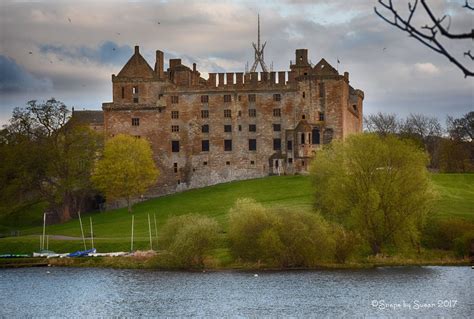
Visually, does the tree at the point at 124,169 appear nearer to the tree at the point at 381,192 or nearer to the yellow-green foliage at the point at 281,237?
the tree at the point at 381,192

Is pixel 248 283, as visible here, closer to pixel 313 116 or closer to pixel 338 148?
pixel 338 148

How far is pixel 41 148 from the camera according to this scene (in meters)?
94.1

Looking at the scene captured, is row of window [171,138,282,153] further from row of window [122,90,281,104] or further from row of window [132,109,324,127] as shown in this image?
row of window [122,90,281,104]

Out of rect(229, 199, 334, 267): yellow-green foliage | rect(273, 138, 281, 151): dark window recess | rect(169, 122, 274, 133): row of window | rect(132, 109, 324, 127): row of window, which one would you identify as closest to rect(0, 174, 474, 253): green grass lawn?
rect(273, 138, 281, 151): dark window recess

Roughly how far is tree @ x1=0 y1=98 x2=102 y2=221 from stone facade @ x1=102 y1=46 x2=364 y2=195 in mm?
8506

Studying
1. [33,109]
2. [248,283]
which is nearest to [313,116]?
[33,109]

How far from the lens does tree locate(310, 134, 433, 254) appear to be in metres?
62.8

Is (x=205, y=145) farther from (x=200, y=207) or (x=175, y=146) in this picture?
(x=200, y=207)

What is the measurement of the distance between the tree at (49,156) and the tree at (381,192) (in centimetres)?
3675

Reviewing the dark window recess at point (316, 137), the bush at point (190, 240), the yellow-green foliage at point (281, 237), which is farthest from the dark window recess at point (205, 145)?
the yellow-green foliage at point (281, 237)

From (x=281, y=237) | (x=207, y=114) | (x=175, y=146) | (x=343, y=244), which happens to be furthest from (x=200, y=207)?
(x=281, y=237)

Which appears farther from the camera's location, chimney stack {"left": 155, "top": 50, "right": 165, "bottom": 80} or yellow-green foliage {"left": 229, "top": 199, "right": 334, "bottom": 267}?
chimney stack {"left": 155, "top": 50, "right": 165, "bottom": 80}

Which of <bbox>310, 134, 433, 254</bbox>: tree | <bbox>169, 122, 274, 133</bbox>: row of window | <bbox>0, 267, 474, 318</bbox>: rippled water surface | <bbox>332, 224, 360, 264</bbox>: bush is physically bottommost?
<bbox>0, 267, 474, 318</bbox>: rippled water surface

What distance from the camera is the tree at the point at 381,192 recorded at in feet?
206
